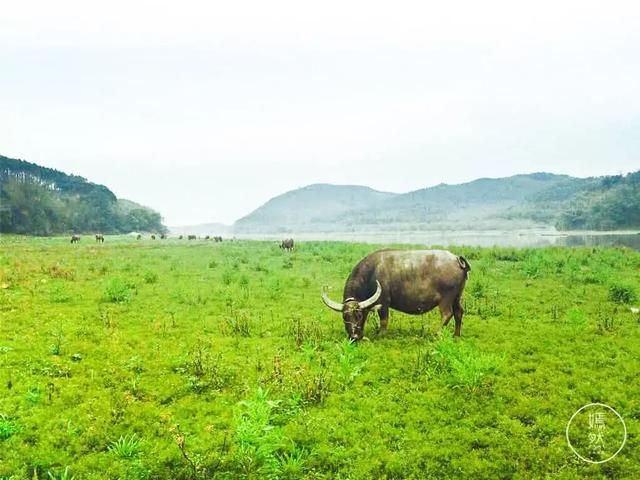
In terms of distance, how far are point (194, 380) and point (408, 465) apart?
172 inches

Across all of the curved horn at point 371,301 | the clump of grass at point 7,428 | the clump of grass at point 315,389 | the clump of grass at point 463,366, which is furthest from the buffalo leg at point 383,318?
the clump of grass at point 7,428

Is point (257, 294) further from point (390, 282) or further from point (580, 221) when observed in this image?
point (580, 221)

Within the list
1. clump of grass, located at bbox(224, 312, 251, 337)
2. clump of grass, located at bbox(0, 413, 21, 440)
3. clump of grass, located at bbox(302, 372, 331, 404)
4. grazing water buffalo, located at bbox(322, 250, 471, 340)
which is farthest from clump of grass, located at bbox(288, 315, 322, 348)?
clump of grass, located at bbox(0, 413, 21, 440)

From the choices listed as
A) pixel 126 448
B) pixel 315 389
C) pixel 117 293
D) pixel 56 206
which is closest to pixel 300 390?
pixel 315 389

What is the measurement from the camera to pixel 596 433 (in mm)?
6305

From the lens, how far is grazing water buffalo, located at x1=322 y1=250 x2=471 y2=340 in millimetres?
10781

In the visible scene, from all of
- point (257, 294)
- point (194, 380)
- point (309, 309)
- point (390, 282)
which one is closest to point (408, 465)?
point (194, 380)

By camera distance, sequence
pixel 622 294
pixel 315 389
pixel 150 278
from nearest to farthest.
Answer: pixel 315 389
pixel 622 294
pixel 150 278

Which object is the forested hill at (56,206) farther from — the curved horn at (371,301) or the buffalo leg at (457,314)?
the buffalo leg at (457,314)

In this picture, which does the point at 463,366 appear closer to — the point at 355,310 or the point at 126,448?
the point at 355,310

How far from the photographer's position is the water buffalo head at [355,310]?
1066cm

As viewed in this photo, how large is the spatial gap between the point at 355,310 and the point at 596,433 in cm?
557

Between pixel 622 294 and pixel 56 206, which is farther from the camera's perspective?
pixel 56 206

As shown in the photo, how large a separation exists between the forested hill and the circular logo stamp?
84171 millimetres
